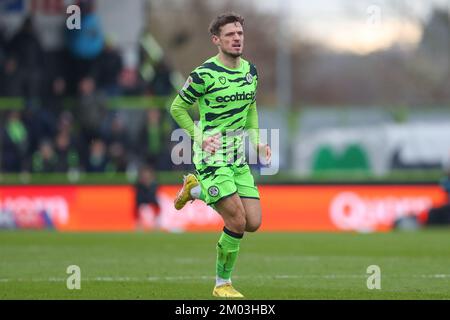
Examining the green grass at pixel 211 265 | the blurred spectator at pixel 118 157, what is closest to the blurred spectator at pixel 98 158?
the blurred spectator at pixel 118 157

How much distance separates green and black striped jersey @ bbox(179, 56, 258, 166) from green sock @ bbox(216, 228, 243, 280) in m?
0.71

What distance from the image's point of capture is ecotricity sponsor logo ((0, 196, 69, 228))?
27.0m

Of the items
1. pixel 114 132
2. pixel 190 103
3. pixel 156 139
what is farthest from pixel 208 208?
pixel 190 103

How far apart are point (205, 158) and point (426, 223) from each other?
16636 millimetres

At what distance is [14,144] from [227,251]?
16.6 meters

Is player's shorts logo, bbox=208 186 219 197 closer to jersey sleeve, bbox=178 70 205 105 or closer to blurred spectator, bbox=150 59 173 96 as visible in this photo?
jersey sleeve, bbox=178 70 205 105

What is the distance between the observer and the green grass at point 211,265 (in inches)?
466

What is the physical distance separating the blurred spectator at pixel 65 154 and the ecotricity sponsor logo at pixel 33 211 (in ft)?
2.51

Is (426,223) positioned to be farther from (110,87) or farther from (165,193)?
(110,87)

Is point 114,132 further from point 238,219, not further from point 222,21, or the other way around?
point 238,219

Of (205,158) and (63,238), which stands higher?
Answer: (205,158)

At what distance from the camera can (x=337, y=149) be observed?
30.7 metres
